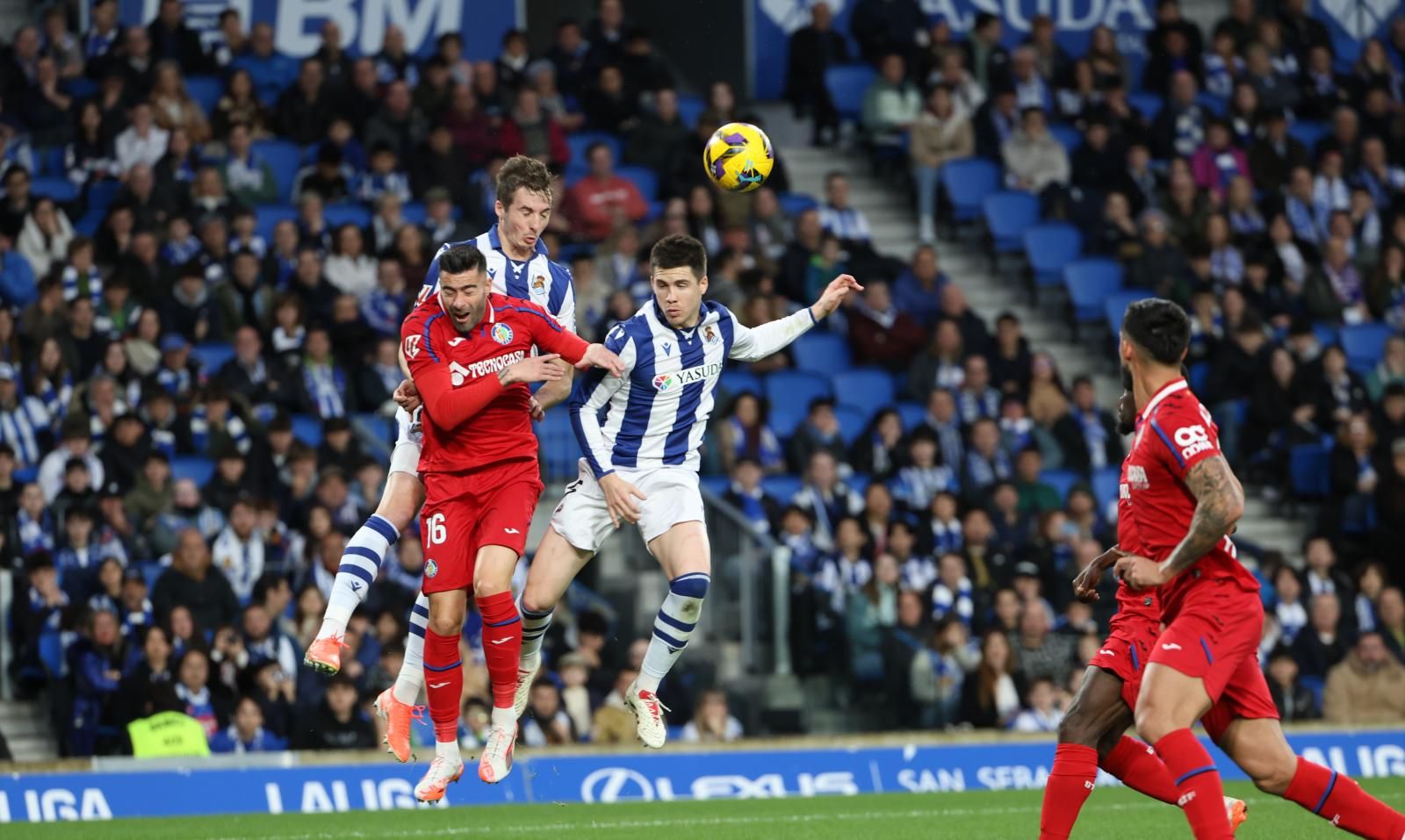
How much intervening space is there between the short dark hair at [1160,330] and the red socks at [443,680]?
143 inches

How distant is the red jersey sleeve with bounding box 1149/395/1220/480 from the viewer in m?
7.52

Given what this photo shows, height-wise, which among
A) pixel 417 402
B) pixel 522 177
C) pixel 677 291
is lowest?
pixel 417 402

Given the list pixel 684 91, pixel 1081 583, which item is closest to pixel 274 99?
pixel 684 91

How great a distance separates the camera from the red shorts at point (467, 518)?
31.1ft

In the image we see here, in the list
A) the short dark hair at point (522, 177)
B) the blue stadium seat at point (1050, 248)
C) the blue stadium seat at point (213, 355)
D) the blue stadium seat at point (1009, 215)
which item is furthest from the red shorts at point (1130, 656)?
the blue stadium seat at point (1009, 215)

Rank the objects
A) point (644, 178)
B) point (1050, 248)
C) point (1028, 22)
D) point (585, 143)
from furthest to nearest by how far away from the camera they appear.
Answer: point (1028, 22)
point (1050, 248)
point (585, 143)
point (644, 178)

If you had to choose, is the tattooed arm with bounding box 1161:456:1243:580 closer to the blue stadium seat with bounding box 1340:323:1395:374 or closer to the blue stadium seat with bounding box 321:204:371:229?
the blue stadium seat with bounding box 321:204:371:229

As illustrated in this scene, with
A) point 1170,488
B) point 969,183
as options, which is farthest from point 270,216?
point 1170,488

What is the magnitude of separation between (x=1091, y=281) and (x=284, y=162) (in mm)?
7924

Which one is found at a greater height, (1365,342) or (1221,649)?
(1365,342)

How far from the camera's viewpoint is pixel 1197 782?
758 cm

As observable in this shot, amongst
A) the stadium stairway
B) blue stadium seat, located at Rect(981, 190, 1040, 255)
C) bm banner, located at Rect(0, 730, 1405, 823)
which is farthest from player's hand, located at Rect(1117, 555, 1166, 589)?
blue stadium seat, located at Rect(981, 190, 1040, 255)

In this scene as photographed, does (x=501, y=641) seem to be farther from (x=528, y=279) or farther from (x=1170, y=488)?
(x=1170, y=488)

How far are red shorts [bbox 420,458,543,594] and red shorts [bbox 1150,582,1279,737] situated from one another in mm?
3259
